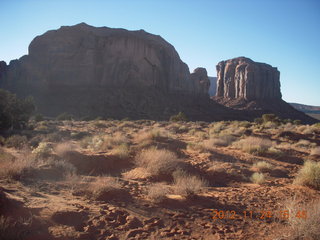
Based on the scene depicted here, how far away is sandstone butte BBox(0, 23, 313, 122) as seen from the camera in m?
53.7

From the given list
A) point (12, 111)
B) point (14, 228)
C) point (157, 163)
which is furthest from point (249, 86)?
point (14, 228)

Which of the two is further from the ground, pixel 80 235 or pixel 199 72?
pixel 199 72

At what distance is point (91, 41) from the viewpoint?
2571 inches

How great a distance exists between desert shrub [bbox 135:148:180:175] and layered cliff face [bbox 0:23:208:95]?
184 ft

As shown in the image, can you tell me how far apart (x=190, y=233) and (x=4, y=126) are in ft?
55.0

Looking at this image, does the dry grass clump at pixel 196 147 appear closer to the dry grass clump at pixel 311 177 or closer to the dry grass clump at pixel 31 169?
the dry grass clump at pixel 311 177

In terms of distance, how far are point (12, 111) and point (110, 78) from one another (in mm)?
47172

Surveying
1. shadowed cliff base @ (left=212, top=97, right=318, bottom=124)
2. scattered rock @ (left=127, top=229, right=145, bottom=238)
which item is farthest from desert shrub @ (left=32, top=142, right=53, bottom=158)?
shadowed cliff base @ (left=212, top=97, right=318, bottom=124)

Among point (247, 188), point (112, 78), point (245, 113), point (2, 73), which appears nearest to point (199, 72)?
point (245, 113)

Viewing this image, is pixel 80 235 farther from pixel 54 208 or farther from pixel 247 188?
pixel 247 188

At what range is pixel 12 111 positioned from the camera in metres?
17.2

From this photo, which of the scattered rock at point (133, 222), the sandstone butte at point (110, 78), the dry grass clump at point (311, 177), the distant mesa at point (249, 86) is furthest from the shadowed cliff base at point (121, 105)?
the scattered rock at point (133, 222)

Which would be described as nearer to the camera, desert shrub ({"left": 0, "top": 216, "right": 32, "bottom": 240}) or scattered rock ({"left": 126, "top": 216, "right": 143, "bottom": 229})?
desert shrub ({"left": 0, "top": 216, "right": 32, "bottom": 240})

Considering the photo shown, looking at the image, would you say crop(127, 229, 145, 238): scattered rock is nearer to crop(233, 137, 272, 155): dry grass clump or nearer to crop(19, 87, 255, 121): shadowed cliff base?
crop(233, 137, 272, 155): dry grass clump
